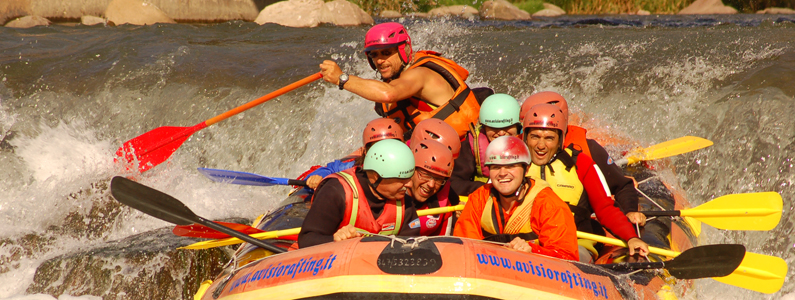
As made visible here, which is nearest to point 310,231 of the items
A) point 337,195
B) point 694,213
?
point 337,195

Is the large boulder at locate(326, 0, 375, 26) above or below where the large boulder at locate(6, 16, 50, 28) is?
above

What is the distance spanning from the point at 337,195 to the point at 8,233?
3.99m

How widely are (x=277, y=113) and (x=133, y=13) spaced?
24.1ft

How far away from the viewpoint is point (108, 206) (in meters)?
6.38

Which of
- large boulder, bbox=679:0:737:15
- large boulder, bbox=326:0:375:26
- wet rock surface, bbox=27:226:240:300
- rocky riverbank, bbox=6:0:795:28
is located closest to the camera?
wet rock surface, bbox=27:226:240:300

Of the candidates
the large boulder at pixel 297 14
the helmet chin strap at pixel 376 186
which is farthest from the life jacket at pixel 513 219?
the large boulder at pixel 297 14

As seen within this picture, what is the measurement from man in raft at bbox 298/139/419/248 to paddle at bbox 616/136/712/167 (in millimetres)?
2697

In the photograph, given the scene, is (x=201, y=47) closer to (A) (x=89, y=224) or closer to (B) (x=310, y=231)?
(A) (x=89, y=224)

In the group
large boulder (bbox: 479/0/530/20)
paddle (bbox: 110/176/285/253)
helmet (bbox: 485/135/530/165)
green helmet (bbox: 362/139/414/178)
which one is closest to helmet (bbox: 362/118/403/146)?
green helmet (bbox: 362/139/414/178)

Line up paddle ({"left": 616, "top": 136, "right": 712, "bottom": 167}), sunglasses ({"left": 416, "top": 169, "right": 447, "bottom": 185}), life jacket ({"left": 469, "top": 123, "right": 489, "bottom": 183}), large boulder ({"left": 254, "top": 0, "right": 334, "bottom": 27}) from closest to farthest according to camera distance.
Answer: sunglasses ({"left": 416, "top": 169, "right": 447, "bottom": 185}), life jacket ({"left": 469, "top": 123, "right": 489, "bottom": 183}), paddle ({"left": 616, "top": 136, "right": 712, "bottom": 167}), large boulder ({"left": 254, "top": 0, "right": 334, "bottom": 27})

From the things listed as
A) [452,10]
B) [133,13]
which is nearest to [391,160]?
[133,13]

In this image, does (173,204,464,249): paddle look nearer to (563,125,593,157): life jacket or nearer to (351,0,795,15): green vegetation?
(563,125,593,157): life jacket

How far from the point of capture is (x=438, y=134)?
13.6 ft

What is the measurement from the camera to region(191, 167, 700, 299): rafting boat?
104 inches
